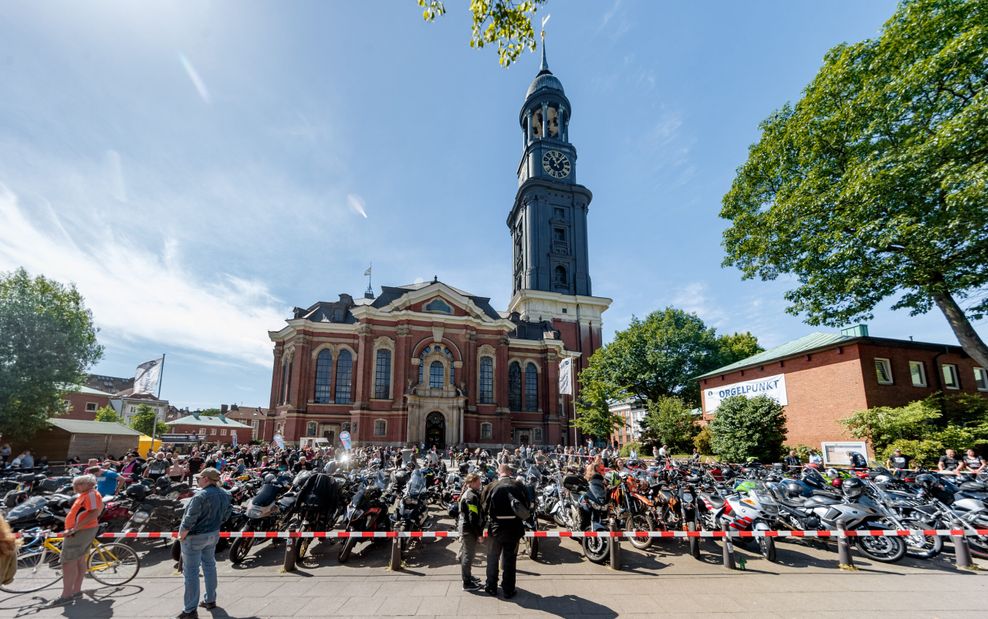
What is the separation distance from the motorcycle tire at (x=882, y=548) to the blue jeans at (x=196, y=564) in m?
10.0

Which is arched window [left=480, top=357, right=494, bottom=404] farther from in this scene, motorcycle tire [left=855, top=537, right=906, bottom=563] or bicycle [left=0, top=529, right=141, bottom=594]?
bicycle [left=0, top=529, right=141, bottom=594]

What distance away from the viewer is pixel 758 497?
8.15m

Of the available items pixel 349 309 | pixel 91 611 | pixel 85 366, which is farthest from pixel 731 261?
pixel 85 366

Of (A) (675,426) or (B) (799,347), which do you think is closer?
(B) (799,347)

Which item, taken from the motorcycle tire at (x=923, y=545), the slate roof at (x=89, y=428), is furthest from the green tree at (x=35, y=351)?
the motorcycle tire at (x=923, y=545)

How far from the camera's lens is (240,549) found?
7145 millimetres

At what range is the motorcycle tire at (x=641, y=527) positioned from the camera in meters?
7.64

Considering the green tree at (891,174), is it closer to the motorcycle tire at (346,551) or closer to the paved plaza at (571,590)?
the paved plaza at (571,590)

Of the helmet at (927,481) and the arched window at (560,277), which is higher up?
the arched window at (560,277)

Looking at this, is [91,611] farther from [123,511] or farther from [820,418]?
[820,418]

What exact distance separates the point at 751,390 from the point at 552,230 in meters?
34.7

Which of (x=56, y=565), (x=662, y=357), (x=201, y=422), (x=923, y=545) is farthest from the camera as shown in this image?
(x=201, y=422)

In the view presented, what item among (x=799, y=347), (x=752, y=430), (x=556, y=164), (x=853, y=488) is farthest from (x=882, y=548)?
(x=556, y=164)

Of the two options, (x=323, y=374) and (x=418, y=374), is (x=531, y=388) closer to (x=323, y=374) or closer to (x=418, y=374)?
(x=418, y=374)
